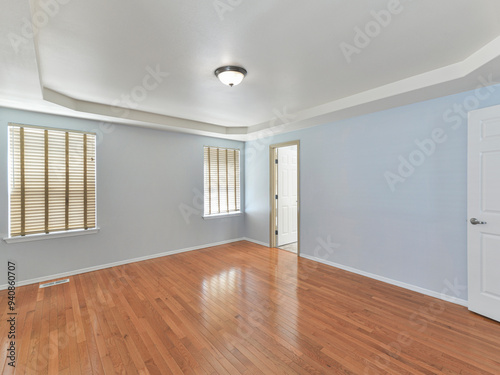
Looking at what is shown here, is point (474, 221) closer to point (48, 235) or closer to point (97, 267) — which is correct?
point (97, 267)

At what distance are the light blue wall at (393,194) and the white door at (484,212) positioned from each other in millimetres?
177

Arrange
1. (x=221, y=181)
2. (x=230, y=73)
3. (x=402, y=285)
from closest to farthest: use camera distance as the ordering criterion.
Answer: (x=230, y=73)
(x=402, y=285)
(x=221, y=181)

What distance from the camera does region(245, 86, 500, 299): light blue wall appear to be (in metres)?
2.81

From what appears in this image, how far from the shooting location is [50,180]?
3.49 metres

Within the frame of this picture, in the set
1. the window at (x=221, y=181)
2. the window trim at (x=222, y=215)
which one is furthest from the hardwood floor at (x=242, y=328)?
the window at (x=221, y=181)

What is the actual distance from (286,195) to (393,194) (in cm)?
243

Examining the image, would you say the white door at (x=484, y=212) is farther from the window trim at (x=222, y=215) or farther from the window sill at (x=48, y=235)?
the window sill at (x=48, y=235)

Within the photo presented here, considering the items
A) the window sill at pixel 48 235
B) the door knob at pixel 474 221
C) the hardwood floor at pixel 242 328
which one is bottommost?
the hardwood floor at pixel 242 328

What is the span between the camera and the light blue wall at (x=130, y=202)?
133 inches

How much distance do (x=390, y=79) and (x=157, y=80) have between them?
9.00 feet

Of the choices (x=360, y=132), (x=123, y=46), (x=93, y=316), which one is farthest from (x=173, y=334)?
(x=360, y=132)

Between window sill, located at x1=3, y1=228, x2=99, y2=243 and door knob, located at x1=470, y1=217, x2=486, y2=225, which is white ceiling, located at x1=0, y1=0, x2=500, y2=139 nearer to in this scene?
door knob, located at x1=470, y1=217, x2=486, y2=225

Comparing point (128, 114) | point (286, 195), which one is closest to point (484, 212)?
point (286, 195)

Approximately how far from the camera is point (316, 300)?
2.89m
